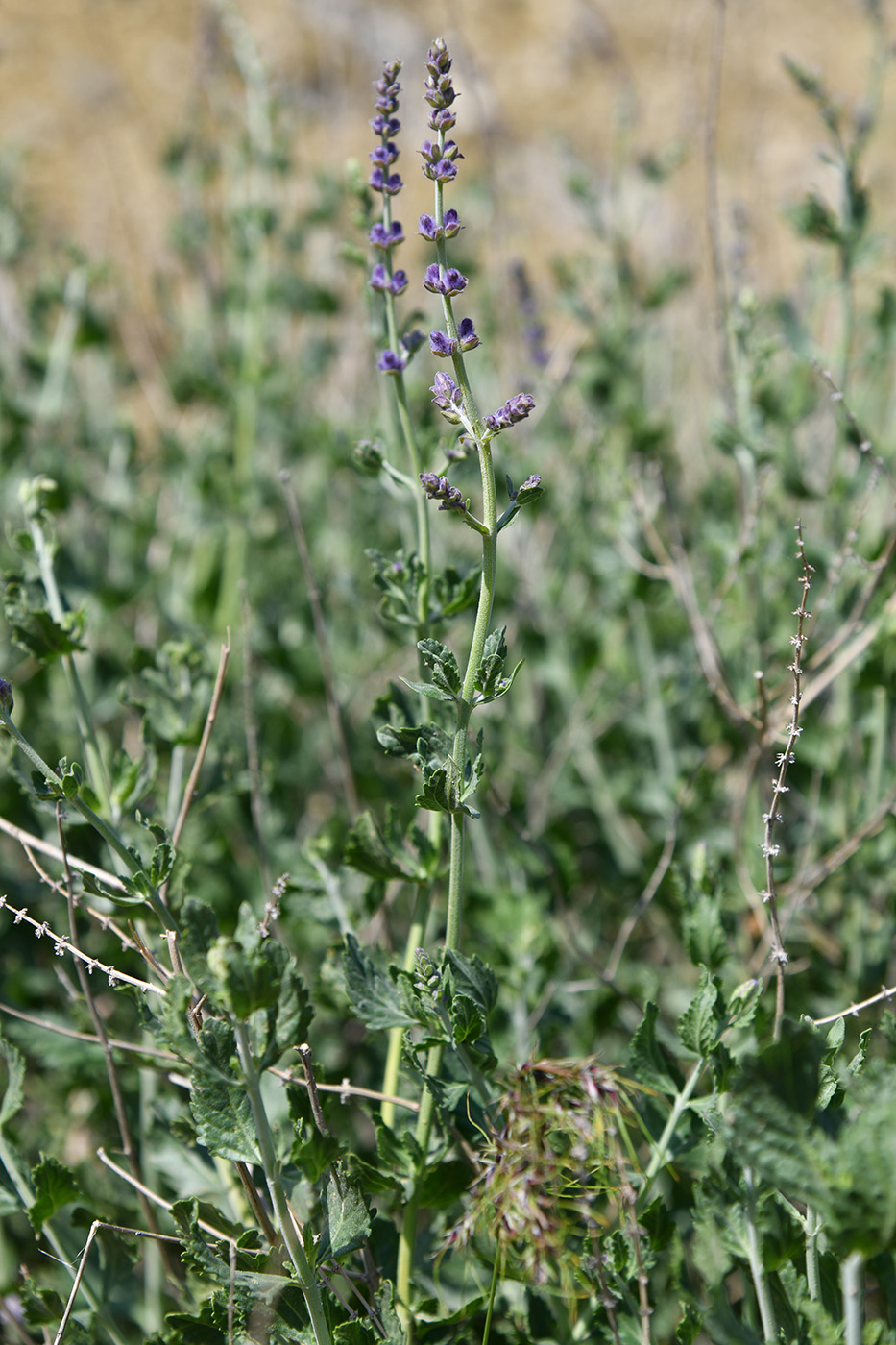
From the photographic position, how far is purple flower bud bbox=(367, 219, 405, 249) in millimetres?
1438

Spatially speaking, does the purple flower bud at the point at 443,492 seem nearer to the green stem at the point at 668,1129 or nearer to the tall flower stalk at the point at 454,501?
the tall flower stalk at the point at 454,501

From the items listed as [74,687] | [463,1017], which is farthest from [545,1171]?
[74,687]

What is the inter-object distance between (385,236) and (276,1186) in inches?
46.5

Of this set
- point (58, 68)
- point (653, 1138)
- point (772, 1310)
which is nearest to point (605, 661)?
point (653, 1138)

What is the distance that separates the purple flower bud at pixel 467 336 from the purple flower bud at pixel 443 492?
152mm

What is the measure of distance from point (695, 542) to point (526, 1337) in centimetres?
244

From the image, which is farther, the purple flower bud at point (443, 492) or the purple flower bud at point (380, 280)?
the purple flower bud at point (380, 280)

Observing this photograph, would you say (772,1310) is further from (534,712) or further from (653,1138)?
(534,712)

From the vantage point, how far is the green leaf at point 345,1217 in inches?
47.3

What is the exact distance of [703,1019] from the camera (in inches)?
50.8

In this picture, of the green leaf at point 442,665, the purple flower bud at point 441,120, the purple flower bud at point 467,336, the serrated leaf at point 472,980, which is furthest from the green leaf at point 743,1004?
the purple flower bud at point 441,120

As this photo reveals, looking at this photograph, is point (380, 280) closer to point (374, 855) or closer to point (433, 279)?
point (433, 279)

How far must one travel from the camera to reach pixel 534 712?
2.68m

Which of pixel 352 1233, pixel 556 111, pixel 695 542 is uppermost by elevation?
pixel 556 111
